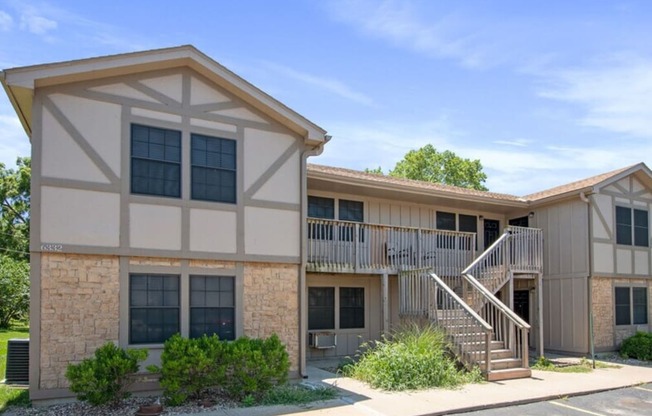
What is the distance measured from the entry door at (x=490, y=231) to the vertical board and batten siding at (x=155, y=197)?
9.24 metres

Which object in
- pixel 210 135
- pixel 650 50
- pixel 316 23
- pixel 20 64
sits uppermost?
pixel 316 23

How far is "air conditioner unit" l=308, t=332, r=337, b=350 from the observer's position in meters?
14.5

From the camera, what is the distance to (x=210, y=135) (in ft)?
36.7

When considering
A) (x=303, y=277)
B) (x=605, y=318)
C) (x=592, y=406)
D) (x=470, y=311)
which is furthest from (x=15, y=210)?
(x=592, y=406)

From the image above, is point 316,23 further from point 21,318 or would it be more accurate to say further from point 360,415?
point 21,318

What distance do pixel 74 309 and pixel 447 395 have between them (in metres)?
6.89

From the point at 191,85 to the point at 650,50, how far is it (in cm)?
928

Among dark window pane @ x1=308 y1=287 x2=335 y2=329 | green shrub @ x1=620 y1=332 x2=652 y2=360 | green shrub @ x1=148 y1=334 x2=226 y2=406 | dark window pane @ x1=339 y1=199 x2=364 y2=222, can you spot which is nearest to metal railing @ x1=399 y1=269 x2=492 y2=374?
dark window pane @ x1=308 y1=287 x2=335 y2=329

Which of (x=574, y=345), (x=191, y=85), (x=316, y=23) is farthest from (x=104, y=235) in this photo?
(x=574, y=345)

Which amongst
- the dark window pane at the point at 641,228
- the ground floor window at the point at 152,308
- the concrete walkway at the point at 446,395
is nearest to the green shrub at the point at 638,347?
the dark window pane at the point at 641,228

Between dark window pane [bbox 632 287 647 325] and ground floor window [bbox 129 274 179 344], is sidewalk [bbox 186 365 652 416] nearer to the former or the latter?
ground floor window [bbox 129 274 179 344]

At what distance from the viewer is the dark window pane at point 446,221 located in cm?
1778

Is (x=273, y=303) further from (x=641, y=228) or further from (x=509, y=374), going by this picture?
(x=641, y=228)

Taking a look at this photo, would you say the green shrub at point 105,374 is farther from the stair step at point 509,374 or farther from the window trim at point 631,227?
the window trim at point 631,227
